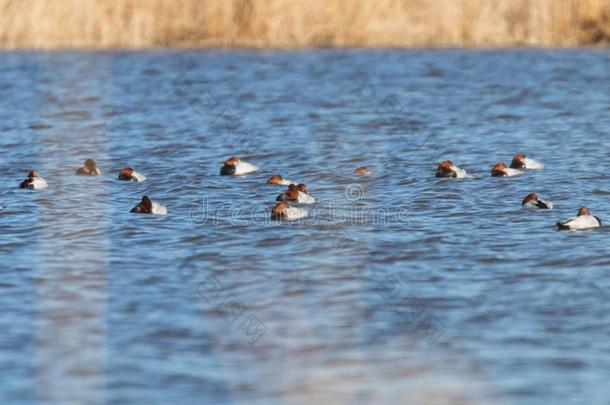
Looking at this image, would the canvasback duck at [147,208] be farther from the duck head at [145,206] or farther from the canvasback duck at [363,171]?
the canvasback duck at [363,171]

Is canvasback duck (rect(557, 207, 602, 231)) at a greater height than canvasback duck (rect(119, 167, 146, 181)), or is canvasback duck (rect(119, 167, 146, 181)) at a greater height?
canvasback duck (rect(119, 167, 146, 181))

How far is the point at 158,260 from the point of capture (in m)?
13.2

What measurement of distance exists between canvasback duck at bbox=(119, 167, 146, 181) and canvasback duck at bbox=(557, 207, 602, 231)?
6576 millimetres

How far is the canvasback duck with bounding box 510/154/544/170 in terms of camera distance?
1912 centimetres

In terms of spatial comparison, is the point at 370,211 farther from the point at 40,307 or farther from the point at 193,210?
the point at 40,307

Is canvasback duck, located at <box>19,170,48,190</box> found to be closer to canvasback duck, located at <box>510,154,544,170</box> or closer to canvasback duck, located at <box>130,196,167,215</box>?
canvasback duck, located at <box>130,196,167,215</box>

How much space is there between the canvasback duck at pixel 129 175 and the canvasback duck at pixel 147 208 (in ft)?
9.07

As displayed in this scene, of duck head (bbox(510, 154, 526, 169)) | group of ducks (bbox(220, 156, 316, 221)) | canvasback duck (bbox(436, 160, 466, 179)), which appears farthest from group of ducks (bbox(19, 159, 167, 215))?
duck head (bbox(510, 154, 526, 169))

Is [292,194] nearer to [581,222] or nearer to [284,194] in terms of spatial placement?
[284,194]

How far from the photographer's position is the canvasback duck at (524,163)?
1912cm

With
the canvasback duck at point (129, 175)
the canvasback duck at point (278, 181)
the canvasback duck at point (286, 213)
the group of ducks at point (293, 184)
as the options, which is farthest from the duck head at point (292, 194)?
the canvasback duck at point (129, 175)

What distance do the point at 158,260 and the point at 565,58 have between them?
22.3 meters

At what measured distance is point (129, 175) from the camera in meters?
18.5

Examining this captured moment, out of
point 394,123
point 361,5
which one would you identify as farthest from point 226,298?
point 361,5
